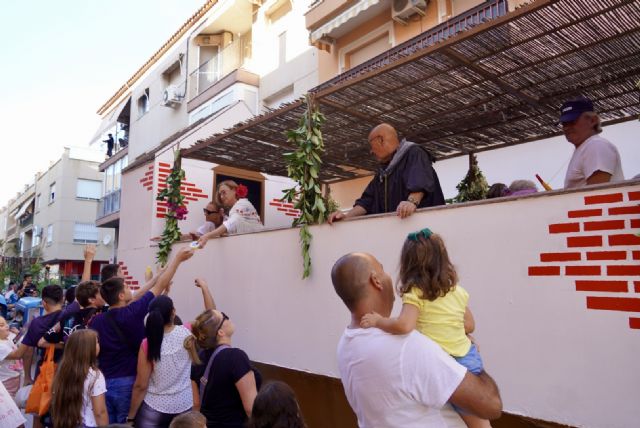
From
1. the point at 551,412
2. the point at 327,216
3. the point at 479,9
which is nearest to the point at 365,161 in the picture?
the point at 327,216

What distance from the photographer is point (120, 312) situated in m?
4.27

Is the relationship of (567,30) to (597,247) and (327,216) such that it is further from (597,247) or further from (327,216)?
(327,216)

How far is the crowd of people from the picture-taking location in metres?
1.84

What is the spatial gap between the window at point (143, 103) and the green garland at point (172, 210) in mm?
16800

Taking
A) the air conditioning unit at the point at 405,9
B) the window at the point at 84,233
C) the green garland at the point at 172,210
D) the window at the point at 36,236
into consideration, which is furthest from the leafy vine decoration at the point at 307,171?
the window at the point at 36,236

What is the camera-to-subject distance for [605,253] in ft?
9.82

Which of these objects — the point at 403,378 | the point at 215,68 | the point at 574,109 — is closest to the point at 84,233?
the point at 215,68

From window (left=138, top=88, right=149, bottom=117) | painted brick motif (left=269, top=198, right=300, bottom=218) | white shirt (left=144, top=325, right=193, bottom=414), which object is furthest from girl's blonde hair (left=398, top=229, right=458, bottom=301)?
window (left=138, top=88, right=149, bottom=117)

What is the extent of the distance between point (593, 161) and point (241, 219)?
14.2ft

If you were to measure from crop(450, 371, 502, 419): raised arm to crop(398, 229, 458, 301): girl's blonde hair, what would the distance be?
1.49ft

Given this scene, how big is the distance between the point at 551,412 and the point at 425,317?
5.17 feet

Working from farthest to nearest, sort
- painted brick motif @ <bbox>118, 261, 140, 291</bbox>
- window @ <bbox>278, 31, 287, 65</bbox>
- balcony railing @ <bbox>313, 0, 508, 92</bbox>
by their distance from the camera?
window @ <bbox>278, 31, 287, 65</bbox> < balcony railing @ <bbox>313, 0, 508, 92</bbox> < painted brick motif @ <bbox>118, 261, 140, 291</bbox>

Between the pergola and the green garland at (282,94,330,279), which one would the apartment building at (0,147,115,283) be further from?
the green garland at (282,94,330,279)

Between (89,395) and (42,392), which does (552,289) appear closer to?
(89,395)
